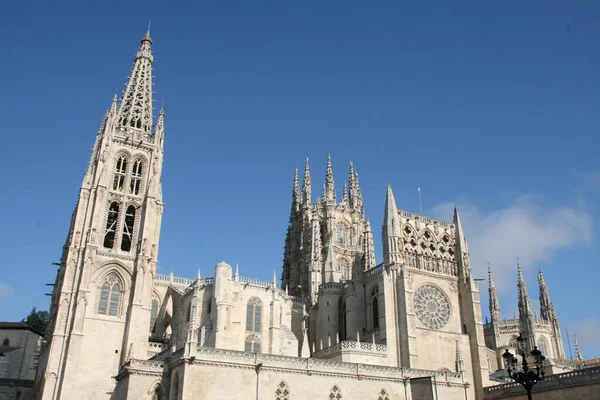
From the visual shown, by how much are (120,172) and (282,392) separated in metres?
29.2

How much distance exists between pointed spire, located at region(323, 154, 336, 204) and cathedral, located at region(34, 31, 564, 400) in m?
10.9

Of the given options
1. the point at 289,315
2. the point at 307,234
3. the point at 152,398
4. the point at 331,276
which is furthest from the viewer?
the point at 307,234

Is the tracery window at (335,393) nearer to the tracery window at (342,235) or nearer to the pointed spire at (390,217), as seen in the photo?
the pointed spire at (390,217)

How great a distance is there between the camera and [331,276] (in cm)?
5769

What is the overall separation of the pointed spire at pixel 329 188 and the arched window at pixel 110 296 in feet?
97.4

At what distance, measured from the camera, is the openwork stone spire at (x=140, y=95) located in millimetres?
57594

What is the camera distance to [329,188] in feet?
238

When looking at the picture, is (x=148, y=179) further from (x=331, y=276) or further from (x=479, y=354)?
(x=479, y=354)

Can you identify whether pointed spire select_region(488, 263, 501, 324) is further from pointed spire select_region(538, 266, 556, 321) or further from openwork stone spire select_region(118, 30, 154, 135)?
openwork stone spire select_region(118, 30, 154, 135)

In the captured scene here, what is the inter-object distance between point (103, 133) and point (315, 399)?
111 ft


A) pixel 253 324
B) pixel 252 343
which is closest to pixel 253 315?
pixel 253 324

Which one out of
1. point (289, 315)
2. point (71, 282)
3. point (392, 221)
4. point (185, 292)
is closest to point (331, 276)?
→ point (289, 315)

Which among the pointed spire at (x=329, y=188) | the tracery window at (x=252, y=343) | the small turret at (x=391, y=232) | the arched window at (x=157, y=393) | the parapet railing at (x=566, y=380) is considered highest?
the pointed spire at (x=329, y=188)

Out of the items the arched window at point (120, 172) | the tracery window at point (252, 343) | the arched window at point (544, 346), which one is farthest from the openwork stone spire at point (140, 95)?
the arched window at point (544, 346)
